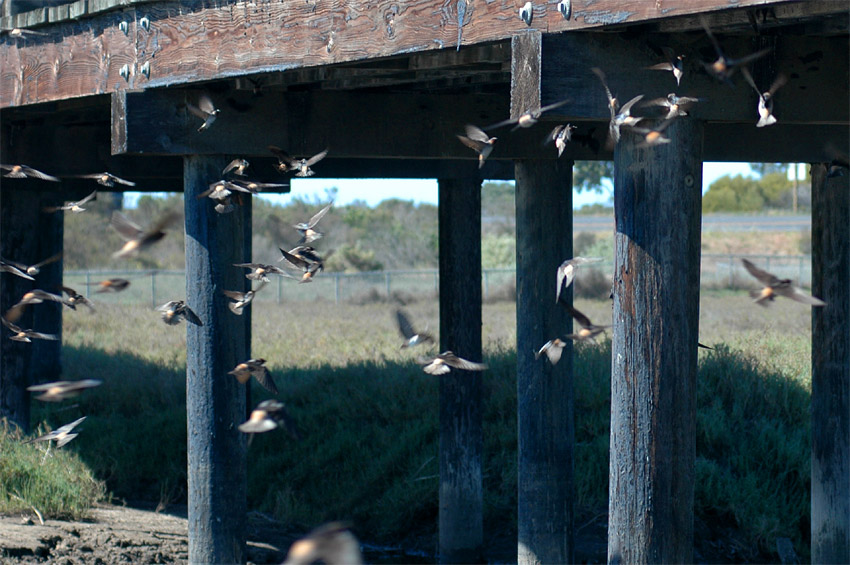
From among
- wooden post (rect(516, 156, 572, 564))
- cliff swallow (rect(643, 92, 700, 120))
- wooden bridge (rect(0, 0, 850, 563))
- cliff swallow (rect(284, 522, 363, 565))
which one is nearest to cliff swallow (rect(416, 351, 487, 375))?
wooden bridge (rect(0, 0, 850, 563))

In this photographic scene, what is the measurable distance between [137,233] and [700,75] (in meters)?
2.58


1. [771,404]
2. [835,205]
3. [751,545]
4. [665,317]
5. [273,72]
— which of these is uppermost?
[273,72]

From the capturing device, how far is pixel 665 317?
14.6 feet

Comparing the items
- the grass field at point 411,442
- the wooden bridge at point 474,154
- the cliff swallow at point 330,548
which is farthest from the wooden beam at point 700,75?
the grass field at point 411,442

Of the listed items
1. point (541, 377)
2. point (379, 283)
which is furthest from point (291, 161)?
point (379, 283)

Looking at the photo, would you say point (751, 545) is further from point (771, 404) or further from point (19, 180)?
point (19, 180)

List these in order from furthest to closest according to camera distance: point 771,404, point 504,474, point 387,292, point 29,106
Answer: point 387,292 < point 771,404 < point 504,474 < point 29,106

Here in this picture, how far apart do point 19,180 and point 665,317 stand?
8469mm

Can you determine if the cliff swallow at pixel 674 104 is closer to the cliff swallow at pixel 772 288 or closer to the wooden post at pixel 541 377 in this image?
the cliff swallow at pixel 772 288

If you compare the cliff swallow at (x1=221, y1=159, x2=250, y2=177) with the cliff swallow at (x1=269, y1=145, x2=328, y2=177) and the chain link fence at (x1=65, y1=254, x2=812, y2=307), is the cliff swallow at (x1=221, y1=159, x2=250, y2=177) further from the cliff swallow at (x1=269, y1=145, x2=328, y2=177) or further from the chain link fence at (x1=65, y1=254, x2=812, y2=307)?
the chain link fence at (x1=65, y1=254, x2=812, y2=307)

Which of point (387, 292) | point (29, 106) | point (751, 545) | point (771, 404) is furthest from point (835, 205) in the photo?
point (387, 292)

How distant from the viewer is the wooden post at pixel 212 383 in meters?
6.61

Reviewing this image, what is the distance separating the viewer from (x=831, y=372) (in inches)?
332

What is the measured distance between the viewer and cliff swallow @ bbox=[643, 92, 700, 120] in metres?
4.36
